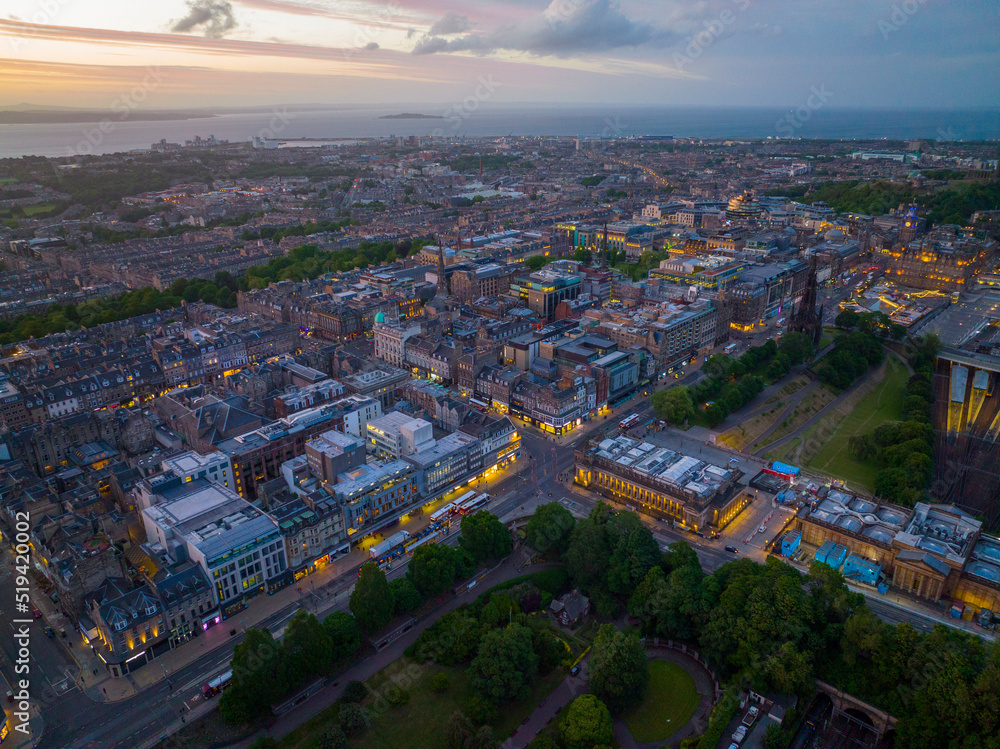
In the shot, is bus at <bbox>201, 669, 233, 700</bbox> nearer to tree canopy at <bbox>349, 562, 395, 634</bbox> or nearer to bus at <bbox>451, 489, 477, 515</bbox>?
tree canopy at <bbox>349, 562, 395, 634</bbox>

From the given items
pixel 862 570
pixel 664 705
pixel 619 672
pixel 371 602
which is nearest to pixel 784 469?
pixel 862 570

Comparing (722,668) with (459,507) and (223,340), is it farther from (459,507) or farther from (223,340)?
(223,340)

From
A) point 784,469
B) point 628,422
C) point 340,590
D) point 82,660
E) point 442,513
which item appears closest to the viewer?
point 82,660

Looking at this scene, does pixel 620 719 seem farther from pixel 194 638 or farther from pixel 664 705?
pixel 194 638

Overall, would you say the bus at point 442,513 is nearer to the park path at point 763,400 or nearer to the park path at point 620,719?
the park path at point 620,719

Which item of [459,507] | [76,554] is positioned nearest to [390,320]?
[459,507]

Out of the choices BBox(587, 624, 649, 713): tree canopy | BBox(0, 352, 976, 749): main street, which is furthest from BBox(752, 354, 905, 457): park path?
BBox(587, 624, 649, 713): tree canopy
